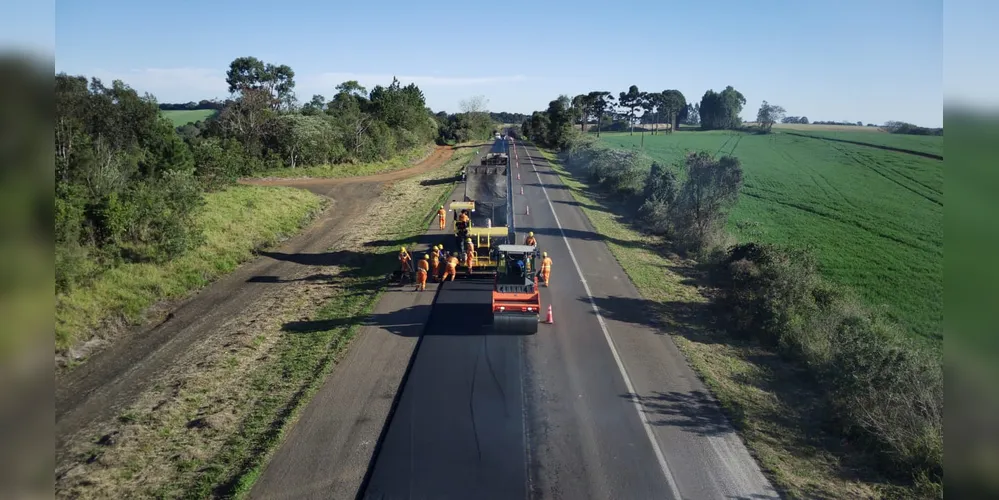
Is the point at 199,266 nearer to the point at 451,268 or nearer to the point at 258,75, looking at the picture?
the point at 451,268

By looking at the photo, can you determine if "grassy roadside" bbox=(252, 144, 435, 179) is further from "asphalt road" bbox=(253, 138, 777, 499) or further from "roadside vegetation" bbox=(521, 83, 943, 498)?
"asphalt road" bbox=(253, 138, 777, 499)

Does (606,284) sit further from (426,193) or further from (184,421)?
(426,193)

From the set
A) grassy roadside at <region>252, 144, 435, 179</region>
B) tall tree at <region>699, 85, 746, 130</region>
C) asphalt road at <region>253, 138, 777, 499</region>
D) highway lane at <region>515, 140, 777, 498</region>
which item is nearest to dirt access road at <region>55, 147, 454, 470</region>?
asphalt road at <region>253, 138, 777, 499</region>

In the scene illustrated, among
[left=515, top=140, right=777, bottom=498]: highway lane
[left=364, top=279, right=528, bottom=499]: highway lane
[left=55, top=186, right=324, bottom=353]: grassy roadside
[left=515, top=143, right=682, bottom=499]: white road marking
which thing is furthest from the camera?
[left=55, top=186, right=324, bottom=353]: grassy roadside

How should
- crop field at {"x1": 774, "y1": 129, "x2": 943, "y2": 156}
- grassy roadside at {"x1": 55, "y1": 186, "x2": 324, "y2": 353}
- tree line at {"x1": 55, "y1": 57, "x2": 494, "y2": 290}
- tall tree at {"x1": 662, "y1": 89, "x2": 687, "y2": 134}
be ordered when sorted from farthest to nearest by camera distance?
tall tree at {"x1": 662, "y1": 89, "x2": 687, "y2": 134} → crop field at {"x1": 774, "y1": 129, "x2": 943, "y2": 156} → tree line at {"x1": 55, "y1": 57, "x2": 494, "y2": 290} → grassy roadside at {"x1": 55, "y1": 186, "x2": 324, "y2": 353}

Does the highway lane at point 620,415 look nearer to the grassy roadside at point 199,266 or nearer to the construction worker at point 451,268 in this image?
the construction worker at point 451,268

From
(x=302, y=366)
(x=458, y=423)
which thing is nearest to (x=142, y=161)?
(x=302, y=366)
